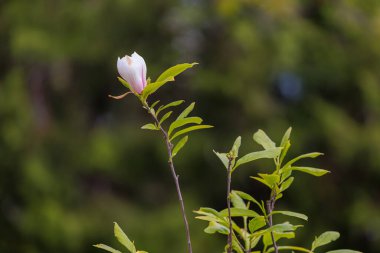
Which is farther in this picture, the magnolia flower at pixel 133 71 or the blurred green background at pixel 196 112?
the blurred green background at pixel 196 112

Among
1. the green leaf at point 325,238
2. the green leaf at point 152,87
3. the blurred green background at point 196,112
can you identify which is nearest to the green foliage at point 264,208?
the green leaf at point 325,238

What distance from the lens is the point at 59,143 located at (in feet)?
17.0

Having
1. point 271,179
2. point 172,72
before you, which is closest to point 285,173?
point 271,179

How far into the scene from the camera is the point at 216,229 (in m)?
0.84

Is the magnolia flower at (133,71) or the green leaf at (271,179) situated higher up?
the magnolia flower at (133,71)

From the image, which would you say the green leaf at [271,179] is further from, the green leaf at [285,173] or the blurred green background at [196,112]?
the blurred green background at [196,112]

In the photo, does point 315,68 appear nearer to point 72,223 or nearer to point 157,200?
point 157,200

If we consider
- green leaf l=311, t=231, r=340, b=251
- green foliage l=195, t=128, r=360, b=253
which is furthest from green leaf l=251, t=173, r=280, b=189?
green leaf l=311, t=231, r=340, b=251

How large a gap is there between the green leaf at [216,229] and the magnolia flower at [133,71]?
172 millimetres

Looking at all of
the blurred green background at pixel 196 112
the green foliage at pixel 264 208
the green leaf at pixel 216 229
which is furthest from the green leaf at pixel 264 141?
the blurred green background at pixel 196 112

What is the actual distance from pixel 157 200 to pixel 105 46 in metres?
1.13

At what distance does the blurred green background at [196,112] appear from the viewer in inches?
190

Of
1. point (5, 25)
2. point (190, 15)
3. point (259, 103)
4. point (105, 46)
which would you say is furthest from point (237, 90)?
point (5, 25)

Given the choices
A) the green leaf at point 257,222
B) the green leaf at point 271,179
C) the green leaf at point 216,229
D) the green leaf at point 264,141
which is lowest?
the green leaf at point 257,222
